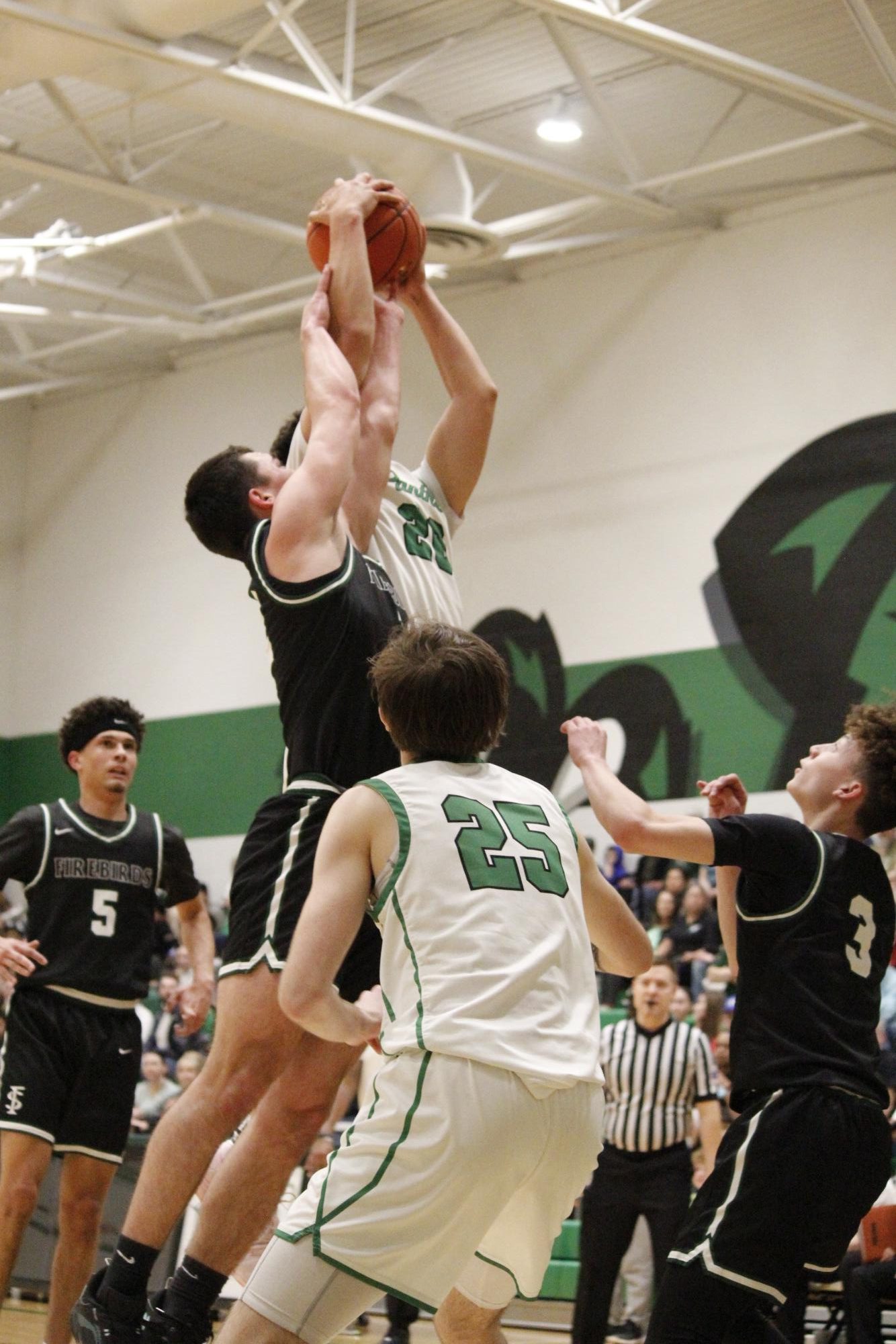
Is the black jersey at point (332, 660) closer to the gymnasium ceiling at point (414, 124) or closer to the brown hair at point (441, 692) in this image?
the brown hair at point (441, 692)

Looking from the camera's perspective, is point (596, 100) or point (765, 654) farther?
point (765, 654)

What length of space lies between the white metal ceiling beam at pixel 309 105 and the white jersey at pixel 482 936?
918 cm

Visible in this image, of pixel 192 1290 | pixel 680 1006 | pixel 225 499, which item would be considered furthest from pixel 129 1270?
pixel 680 1006

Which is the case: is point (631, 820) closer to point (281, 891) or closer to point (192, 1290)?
point (281, 891)

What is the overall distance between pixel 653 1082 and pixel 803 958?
4.82 meters

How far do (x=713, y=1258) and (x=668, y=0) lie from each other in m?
11.2

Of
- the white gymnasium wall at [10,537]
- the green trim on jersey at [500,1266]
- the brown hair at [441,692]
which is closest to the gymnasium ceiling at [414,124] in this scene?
the white gymnasium wall at [10,537]

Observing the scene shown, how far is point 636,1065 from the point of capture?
28.7ft

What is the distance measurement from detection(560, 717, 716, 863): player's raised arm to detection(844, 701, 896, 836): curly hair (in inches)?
21.4

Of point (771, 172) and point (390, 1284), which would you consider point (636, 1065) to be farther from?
point (771, 172)

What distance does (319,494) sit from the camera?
158 inches

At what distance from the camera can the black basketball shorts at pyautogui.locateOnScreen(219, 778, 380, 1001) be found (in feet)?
12.9

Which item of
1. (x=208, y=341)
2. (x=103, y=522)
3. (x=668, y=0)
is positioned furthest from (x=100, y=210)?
(x=668, y=0)

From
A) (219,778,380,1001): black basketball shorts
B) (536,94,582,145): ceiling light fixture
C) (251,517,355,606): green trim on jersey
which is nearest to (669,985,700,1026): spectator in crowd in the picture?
(536,94,582,145): ceiling light fixture
